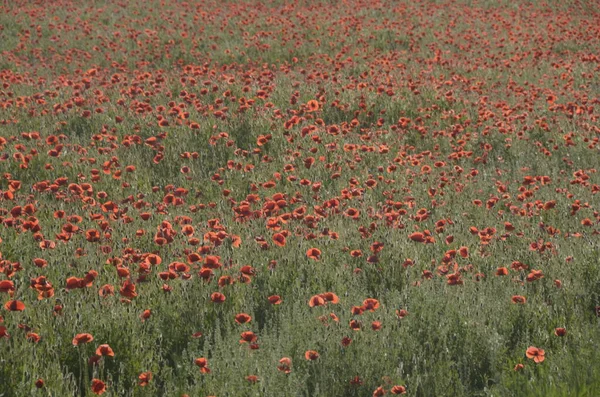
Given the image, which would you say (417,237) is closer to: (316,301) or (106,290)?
(316,301)

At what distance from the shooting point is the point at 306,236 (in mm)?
4395

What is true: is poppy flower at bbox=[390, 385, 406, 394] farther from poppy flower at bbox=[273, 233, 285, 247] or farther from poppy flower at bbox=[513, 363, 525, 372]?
poppy flower at bbox=[273, 233, 285, 247]

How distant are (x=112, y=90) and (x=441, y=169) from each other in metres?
4.48

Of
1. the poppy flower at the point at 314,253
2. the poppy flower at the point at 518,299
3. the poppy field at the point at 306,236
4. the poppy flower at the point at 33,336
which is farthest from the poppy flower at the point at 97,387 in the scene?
the poppy flower at the point at 518,299

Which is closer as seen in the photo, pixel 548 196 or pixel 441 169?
pixel 548 196

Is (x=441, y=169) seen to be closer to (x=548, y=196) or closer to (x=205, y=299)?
(x=548, y=196)

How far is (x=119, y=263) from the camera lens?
3.78 meters

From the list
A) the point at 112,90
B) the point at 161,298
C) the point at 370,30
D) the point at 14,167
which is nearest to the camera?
the point at 161,298

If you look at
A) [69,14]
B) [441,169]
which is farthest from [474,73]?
[69,14]

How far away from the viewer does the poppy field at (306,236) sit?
124 inches

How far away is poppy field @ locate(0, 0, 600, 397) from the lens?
316cm

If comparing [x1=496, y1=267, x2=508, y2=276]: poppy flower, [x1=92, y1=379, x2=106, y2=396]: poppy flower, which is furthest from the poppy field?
[x1=496, y1=267, x2=508, y2=276]: poppy flower

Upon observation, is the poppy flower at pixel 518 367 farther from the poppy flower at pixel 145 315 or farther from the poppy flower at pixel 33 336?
the poppy flower at pixel 33 336

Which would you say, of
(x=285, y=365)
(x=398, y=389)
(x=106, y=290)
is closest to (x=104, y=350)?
(x=106, y=290)
